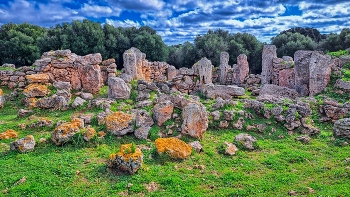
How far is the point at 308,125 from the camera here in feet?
38.8

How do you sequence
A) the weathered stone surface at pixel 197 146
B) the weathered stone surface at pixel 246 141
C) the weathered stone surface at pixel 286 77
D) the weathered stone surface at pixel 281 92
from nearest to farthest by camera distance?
the weathered stone surface at pixel 197 146
the weathered stone surface at pixel 246 141
the weathered stone surface at pixel 281 92
the weathered stone surface at pixel 286 77

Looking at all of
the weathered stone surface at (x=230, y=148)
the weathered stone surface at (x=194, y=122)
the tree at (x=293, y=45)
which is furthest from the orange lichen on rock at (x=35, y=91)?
the tree at (x=293, y=45)

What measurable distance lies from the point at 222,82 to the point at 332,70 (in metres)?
9.42

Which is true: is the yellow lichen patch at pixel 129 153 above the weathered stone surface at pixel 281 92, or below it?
below

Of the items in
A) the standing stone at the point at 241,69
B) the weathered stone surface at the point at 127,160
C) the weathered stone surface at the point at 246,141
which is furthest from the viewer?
the standing stone at the point at 241,69

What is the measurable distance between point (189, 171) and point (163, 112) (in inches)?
152

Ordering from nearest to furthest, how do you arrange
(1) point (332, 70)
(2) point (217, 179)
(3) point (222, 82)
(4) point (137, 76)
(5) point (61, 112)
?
(2) point (217, 179) < (5) point (61, 112) < (1) point (332, 70) < (4) point (137, 76) < (3) point (222, 82)

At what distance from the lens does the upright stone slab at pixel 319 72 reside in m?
17.5

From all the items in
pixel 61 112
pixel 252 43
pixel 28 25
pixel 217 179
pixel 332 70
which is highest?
pixel 28 25

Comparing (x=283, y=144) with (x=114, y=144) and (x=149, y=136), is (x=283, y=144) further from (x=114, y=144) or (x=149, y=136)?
(x=114, y=144)

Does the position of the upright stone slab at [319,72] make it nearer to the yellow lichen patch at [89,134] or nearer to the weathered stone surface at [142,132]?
the weathered stone surface at [142,132]

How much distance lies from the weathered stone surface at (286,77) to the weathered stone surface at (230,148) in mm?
12934

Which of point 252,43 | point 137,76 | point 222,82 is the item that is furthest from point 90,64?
point 252,43

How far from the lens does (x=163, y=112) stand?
11859mm
